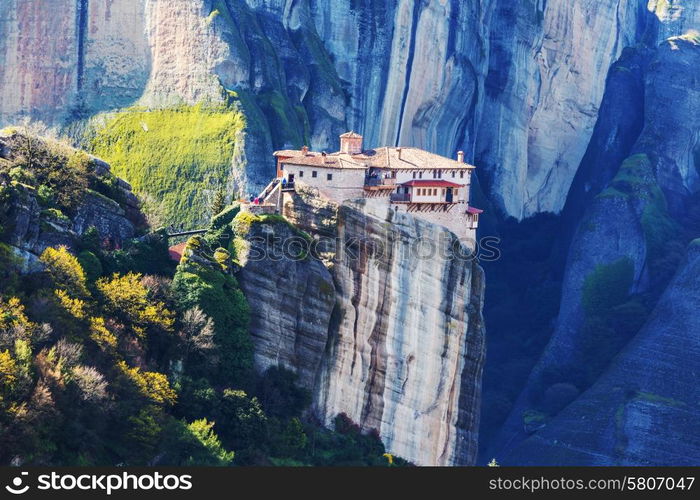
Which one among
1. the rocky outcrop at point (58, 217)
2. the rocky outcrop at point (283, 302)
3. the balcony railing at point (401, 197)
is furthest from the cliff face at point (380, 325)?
the rocky outcrop at point (58, 217)

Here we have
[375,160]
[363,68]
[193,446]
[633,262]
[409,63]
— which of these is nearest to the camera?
[193,446]

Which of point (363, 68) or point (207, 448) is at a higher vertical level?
point (363, 68)

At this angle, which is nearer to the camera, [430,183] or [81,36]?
[430,183]

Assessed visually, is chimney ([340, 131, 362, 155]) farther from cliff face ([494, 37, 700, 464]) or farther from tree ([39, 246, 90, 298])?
cliff face ([494, 37, 700, 464])

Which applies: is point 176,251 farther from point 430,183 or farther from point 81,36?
point 81,36

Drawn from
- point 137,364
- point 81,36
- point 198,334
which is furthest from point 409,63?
point 137,364

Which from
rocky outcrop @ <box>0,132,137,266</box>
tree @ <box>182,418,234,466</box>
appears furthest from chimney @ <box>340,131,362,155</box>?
tree @ <box>182,418,234,466</box>

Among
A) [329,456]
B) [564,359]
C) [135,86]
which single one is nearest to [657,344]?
[564,359]
